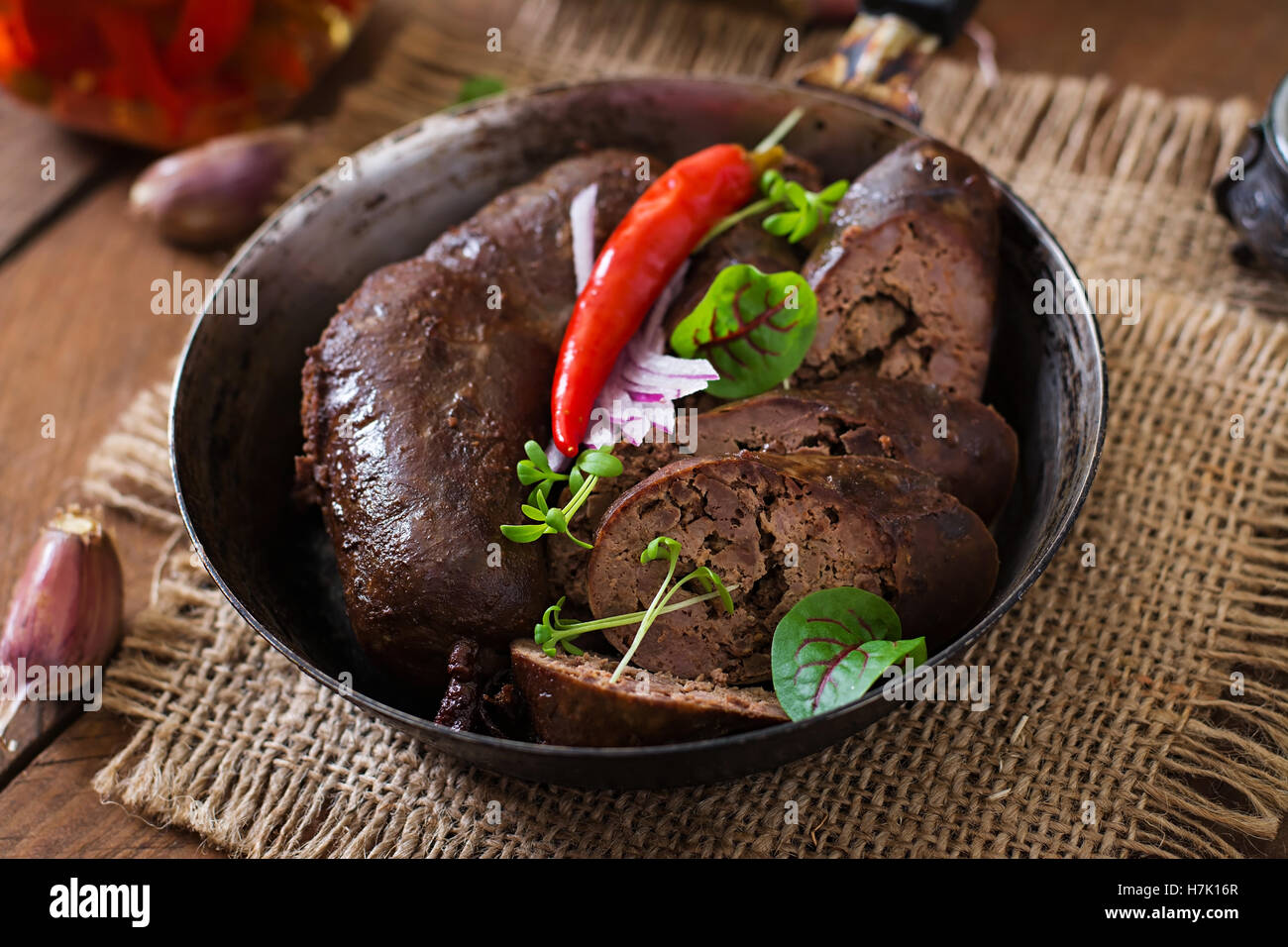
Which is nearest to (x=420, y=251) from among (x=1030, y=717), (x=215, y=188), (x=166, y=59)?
(x=215, y=188)

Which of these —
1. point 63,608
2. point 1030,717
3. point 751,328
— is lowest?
point 1030,717

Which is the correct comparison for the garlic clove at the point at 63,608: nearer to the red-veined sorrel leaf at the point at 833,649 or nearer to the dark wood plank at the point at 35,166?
the dark wood plank at the point at 35,166

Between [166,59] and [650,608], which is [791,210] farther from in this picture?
[166,59]

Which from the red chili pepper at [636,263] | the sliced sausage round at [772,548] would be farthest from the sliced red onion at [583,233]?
the sliced sausage round at [772,548]

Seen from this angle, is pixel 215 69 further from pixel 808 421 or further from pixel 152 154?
pixel 808 421

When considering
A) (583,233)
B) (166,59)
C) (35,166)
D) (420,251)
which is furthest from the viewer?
(35,166)
